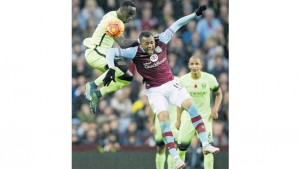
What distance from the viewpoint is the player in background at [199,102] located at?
320 inches

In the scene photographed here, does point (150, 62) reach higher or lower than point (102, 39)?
lower

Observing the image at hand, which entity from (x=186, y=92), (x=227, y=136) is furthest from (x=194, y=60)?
(x=227, y=136)

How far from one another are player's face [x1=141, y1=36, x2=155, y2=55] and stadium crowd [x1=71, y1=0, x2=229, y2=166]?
0.14 metres

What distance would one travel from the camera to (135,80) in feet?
26.7

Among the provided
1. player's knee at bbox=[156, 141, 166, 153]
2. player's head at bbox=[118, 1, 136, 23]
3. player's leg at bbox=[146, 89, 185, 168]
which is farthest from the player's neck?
player's head at bbox=[118, 1, 136, 23]

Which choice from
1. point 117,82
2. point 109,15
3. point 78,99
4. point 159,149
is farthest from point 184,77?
point 78,99

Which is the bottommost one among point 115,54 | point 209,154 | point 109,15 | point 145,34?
point 209,154

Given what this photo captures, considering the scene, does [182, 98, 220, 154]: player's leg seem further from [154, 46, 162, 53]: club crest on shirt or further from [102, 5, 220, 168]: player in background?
[154, 46, 162, 53]: club crest on shirt

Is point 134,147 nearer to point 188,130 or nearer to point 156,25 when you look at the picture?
point 188,130

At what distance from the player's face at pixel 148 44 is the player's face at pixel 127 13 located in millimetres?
300

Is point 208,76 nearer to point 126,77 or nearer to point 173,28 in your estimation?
point 173,28

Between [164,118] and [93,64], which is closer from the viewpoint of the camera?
[164,118]

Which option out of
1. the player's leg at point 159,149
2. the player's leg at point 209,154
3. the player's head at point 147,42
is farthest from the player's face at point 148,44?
the player's leg at point 209,154

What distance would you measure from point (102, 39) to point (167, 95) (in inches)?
38.3
